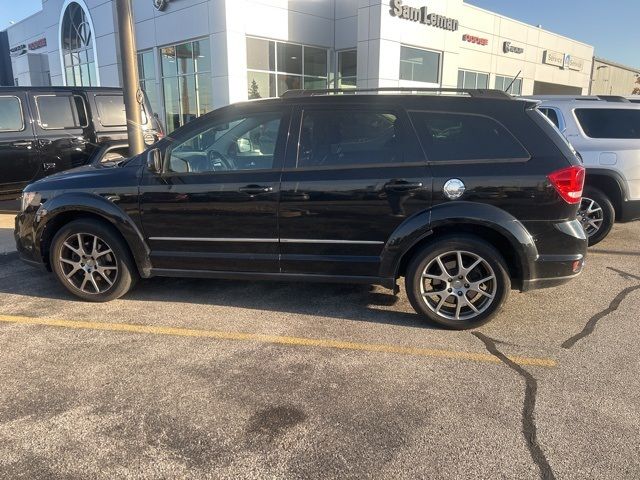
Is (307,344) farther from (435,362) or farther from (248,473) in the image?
(248,473)

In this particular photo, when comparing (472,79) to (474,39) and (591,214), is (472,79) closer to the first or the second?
(474,39)

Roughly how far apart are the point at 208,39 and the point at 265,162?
13064mm

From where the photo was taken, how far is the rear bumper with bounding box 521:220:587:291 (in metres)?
3.73

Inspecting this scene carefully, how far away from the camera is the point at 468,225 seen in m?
3.83

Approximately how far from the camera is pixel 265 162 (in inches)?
158

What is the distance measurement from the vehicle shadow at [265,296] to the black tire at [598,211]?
128 inches

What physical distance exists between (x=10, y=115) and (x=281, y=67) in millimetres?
10753

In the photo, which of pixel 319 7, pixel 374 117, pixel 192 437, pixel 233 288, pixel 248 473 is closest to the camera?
pixel 248 473

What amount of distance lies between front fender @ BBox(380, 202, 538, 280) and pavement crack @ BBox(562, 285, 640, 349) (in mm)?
601

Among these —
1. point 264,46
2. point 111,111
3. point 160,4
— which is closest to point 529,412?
point 111,111

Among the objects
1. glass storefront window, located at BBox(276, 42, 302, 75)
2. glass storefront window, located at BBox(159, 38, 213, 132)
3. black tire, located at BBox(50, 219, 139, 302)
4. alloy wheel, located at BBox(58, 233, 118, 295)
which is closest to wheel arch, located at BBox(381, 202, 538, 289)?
black tire, located at BBox(50, 219, 139, 302)

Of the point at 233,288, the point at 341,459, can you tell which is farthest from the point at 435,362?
the point at 233,288

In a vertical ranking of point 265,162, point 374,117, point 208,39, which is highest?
point 208,39

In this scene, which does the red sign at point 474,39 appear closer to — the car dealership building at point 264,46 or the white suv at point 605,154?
the car dealership building at point 264,46
